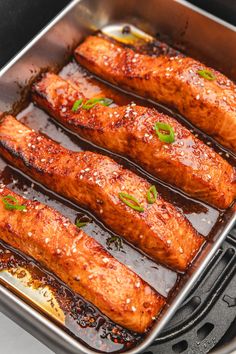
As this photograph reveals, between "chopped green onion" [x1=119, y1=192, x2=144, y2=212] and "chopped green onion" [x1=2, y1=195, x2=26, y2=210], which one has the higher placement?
"chopped green onion" [x1=119, y1=192, x2=144, y2=212]

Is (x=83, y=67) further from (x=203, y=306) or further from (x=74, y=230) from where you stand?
(x=203, y=306)

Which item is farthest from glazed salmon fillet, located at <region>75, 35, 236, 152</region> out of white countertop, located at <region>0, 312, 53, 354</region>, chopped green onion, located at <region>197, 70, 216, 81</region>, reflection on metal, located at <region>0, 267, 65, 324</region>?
white countertop, located at <region>0, 312, 53, 354</region>

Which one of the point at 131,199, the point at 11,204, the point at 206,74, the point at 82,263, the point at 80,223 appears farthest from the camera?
the point at 206,74

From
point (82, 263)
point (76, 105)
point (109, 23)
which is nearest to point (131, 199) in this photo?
point (82, 263)

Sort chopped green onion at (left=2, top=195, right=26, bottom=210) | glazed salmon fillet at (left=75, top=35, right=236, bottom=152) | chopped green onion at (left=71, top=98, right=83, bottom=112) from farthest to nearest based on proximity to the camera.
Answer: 1. chopped green onion at (left=71, top=98, right=83, bottom=112)
2. glazed salmon fillet at (left=75, top=35, right=236, bottom=152)
3. chopped green onion at (left=2, top=195, right=26, bottom=210)

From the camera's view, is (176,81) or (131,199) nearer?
(131,199)

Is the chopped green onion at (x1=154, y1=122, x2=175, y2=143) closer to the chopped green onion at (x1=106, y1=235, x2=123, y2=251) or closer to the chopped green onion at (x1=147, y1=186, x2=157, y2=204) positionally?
the chopped green onion at (x1=147, y1=186, x2=157, y2=204)

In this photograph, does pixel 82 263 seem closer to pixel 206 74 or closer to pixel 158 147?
pixel 158 147
